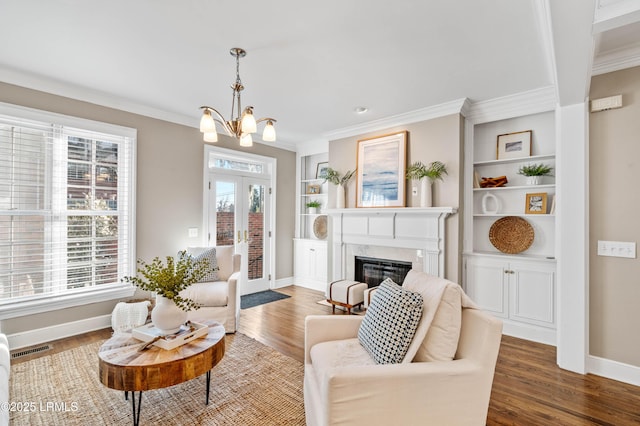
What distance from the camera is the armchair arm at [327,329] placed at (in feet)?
6.47

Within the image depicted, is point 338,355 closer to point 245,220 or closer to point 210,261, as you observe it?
point 210,261

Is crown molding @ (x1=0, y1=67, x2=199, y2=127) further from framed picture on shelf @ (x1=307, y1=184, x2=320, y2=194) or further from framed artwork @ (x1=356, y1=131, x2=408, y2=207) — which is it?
framed artwork @ (x1=356, y1=131, x2=408, y2=207)

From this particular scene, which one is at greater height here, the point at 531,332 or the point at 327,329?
the point at 327,329

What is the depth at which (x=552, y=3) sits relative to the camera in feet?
4.44

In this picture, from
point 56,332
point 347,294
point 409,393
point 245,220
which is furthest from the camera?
point 245,220

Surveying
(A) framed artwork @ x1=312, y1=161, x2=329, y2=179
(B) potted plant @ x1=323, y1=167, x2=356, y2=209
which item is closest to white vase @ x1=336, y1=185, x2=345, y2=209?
(B) potted plant @ x1=323, y1=167, x2=356, y2=209

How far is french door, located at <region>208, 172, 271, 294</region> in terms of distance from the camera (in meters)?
4.59

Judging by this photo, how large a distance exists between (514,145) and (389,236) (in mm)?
1847

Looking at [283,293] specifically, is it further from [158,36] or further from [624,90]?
[624,90]

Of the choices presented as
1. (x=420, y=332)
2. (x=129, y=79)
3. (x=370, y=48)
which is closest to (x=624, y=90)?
(x=370, y=48)

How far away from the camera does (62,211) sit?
313cm

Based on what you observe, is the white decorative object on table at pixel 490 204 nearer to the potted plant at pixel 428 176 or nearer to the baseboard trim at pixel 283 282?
the potted plant at pixel 428 176

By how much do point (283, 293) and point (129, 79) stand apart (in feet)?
12.0

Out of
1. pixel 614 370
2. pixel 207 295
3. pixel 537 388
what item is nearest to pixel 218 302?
pixel 207 295
